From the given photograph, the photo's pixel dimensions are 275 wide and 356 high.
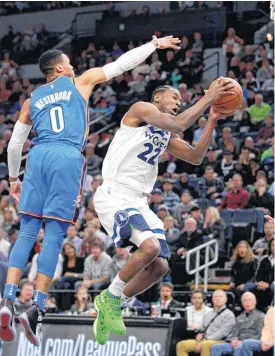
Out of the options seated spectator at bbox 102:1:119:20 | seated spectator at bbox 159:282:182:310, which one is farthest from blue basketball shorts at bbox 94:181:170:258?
seated spectator at bbox 102:1:119:20

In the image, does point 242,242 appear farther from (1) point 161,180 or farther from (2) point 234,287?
(1) point 161,180

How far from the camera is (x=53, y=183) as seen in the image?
8.56 m

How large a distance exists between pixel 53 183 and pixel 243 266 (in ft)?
24.3

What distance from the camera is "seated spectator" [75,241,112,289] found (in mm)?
16234

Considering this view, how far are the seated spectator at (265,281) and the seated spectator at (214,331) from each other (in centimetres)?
66

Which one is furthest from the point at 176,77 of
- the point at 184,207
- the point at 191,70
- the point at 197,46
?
the point at 184,207

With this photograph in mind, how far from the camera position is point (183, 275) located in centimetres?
1686

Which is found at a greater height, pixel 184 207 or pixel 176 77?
pixel 176 77

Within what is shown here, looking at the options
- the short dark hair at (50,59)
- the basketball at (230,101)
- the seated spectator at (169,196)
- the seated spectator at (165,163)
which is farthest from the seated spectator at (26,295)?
the basketball at (230,101)

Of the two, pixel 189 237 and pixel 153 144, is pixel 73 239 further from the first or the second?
pixel 153 144

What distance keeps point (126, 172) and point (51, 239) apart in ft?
3.79

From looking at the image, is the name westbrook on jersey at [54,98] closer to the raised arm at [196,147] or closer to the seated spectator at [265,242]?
the raised arm at [196,147]

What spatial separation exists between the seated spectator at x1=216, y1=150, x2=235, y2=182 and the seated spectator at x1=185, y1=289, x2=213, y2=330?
15.5 ft

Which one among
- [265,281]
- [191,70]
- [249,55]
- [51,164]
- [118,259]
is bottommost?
[265,281]
